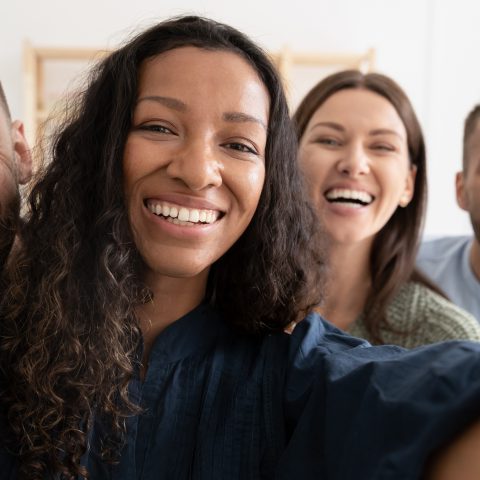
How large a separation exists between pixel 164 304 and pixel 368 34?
3.28m

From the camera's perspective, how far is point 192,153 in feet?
3.41

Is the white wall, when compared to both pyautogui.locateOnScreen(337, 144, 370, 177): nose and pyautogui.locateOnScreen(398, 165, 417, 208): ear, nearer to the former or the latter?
pyautogui.locateOnScreen(398, 165, 417, 208): ear

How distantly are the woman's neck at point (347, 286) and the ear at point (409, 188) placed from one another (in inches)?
6.3

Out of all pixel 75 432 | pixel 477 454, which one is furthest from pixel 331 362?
pixel 75 432

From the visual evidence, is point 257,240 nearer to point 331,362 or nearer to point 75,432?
point 331,362

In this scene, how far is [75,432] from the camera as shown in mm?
1006

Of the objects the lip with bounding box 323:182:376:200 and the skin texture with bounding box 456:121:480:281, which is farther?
the skin texture with bounding box 456:121:480:281

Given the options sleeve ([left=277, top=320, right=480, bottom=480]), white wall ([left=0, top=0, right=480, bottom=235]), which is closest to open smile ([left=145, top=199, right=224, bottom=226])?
sleeve ([left=277, top=320, right=480, bottom=480])

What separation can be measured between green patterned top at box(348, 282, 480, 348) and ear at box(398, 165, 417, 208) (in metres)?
0.25

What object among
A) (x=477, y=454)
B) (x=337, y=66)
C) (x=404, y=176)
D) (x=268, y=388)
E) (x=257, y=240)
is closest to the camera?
(x=477, y=454)

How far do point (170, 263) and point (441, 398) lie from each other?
1.58 ft

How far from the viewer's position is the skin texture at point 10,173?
113 cm

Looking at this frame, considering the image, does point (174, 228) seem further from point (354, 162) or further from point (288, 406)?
point (354, 162)

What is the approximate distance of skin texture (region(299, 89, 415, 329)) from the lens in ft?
6.05
